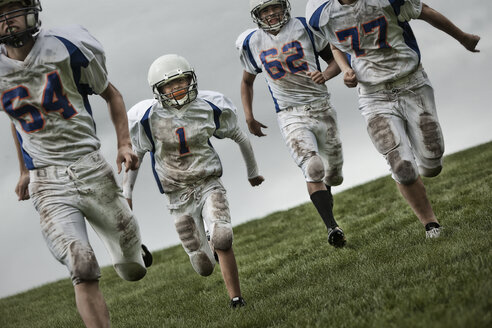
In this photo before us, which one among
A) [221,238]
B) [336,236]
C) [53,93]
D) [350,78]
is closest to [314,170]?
[336,236]

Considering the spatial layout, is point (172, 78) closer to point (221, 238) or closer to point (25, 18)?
point (221, 238)

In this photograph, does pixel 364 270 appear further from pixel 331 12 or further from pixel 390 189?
pixel 390 189

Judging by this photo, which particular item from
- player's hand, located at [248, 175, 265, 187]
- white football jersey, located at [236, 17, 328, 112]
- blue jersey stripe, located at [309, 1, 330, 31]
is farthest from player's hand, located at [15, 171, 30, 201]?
white football jersey, located at [236, 17, 328, 112]

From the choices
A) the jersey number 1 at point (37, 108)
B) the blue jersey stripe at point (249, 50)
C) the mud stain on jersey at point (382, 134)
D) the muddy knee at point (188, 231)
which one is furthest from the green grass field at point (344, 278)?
the blue jersey stripe at point (249, 50)

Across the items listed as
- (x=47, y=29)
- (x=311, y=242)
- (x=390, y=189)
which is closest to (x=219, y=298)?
(x=311, y=242)

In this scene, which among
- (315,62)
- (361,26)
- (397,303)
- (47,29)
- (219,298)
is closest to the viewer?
(397,303)

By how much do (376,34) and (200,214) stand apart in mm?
2318

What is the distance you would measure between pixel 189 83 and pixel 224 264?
174 cm

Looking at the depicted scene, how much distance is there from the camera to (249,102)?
7.66m

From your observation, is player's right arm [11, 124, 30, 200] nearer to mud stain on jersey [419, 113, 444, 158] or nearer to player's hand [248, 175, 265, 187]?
player's hand [248, 175, 265, 187]

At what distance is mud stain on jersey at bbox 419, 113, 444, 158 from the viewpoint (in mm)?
5746

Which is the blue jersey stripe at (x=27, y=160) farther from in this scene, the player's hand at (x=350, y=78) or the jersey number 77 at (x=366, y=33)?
the jersey number 77 at (x=366, y=33)

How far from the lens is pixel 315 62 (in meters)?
7.14

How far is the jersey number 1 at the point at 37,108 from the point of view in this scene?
443 cm
